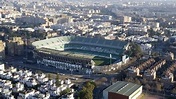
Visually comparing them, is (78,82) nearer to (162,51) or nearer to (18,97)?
(18,97)

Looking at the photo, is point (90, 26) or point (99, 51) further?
point (90, 26)

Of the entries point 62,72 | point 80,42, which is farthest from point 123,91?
point 80,42

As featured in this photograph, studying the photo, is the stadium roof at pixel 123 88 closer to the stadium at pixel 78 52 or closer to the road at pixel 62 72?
the road at pixel 62 72

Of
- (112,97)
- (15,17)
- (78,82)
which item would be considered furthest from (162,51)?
(15,17)

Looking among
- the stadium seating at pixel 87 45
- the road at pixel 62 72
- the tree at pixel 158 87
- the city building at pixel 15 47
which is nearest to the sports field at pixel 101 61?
the stadium seating at pixel 87 45

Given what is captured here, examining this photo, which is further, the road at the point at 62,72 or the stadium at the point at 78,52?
the stadium at the point at 78,52

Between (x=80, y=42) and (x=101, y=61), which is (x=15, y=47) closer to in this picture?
(x=80, y=42)

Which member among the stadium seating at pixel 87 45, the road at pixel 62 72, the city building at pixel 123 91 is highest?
the stadium seating at pixel 87 45
